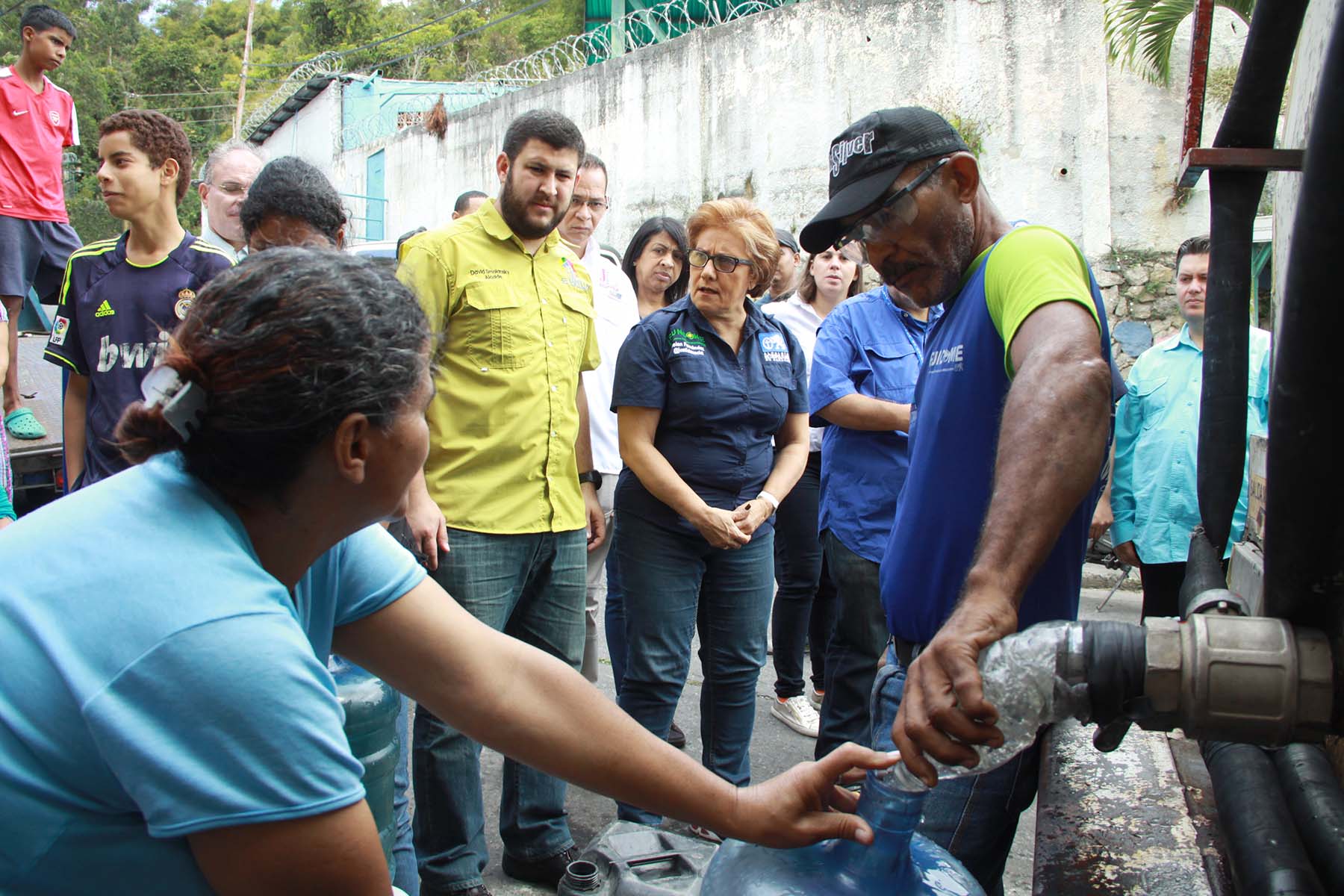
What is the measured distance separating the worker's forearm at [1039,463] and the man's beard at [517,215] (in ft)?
6.95

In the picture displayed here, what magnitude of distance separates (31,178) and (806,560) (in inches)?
185

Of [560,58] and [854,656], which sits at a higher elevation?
[560,58]

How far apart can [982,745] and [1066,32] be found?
9988mm

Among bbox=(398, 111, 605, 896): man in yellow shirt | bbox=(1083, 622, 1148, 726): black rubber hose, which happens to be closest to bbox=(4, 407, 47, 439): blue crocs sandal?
bbox=(398, 111, 605, 896): man in yellow shirt

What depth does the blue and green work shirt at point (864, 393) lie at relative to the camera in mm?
3771

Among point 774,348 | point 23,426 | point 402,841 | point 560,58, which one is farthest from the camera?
point 560,58

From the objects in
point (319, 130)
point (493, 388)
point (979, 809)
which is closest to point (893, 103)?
point (493, 388)

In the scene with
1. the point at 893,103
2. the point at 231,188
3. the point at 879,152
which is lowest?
the point at 879,152

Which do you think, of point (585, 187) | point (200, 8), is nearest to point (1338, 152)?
point (585, 187)

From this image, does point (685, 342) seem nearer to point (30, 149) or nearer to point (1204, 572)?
point (1204, 572)

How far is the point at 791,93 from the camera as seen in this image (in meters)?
11.9

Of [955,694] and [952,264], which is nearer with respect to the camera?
[955,694]

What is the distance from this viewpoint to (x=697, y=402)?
3.59 meters

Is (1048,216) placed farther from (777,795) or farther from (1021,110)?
(777,795)
